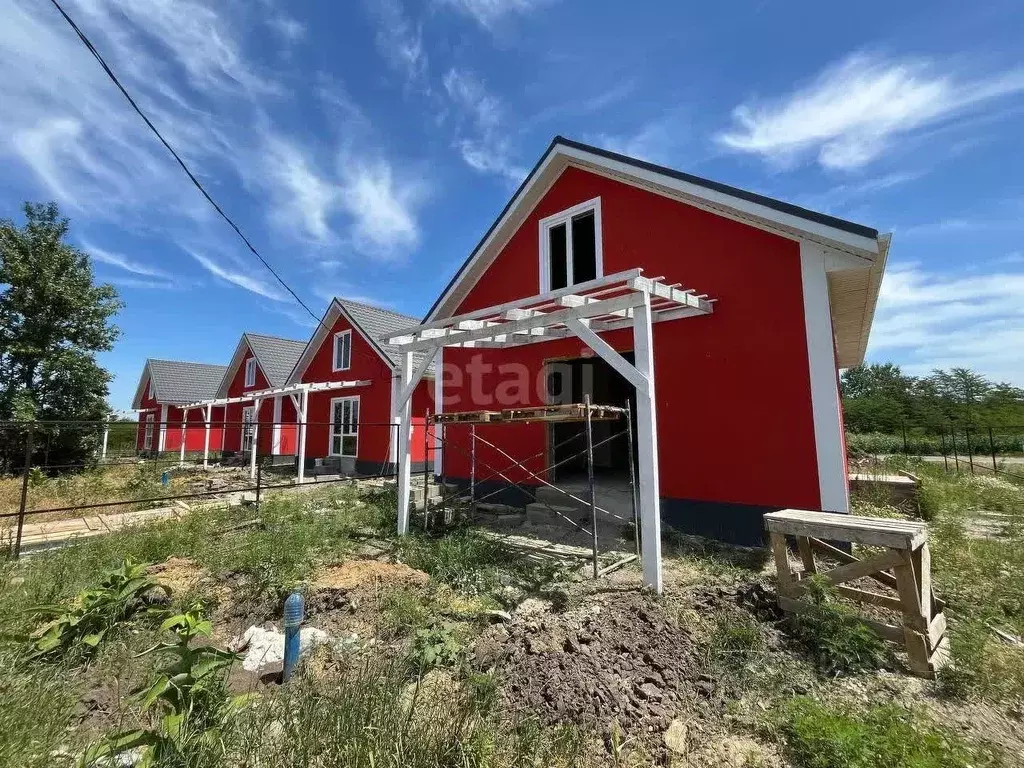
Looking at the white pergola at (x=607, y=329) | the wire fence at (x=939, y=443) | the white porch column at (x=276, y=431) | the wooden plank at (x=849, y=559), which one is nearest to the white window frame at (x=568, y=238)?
the white pergola at (x=607, y=329)

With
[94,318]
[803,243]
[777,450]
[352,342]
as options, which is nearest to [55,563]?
[777,450]

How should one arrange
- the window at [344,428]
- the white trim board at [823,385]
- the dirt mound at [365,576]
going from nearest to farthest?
the dirt mound at [365,576] < the white trim board at [823,385] < the window at [344,428]

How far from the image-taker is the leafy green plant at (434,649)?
10.9ft

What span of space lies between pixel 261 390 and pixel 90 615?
58.0 ft

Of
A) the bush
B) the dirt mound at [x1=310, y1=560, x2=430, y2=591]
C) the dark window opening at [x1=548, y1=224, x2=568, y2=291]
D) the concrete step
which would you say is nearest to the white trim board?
the bush

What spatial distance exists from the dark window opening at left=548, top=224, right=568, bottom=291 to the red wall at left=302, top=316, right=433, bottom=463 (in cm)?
677

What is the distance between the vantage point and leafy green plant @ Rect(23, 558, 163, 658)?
133 inches

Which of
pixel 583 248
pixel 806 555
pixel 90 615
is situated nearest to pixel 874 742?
pixel 806 555

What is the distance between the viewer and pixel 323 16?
21.6 feet

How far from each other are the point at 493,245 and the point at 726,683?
28.0 feet

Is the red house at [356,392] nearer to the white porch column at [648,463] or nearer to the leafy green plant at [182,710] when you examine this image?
the white porch column at [648,463]

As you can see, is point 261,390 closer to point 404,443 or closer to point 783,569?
point 404,443

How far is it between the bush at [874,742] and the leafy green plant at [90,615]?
194 inches

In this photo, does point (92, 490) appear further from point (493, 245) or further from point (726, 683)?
point (726, 683)
